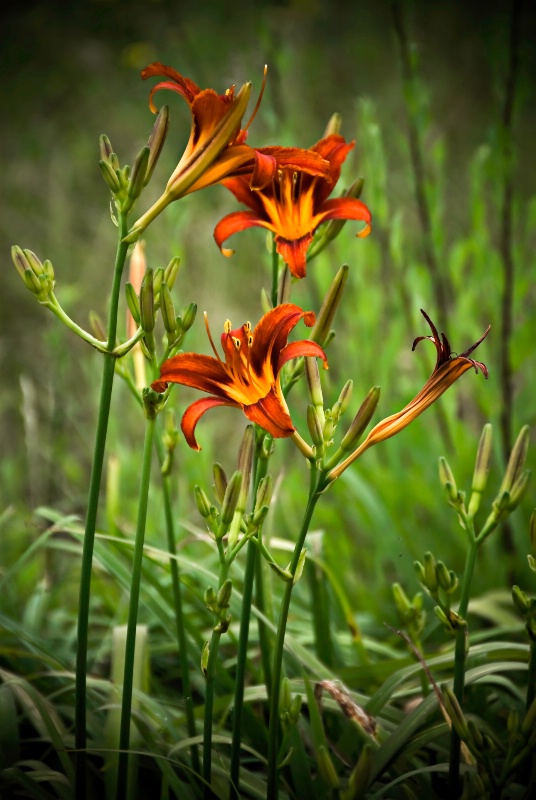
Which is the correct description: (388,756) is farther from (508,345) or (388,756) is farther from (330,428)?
(508,345)

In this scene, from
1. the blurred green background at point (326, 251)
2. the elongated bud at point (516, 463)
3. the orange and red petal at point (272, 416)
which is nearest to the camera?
the orange and red petal at point (272, 416)

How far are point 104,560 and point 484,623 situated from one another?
745 millimetres

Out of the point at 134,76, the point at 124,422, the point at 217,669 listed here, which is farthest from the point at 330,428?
the point at 134,76

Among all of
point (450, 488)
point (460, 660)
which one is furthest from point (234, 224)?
point (460, 660)

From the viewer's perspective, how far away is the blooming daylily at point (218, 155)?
565 millimetres

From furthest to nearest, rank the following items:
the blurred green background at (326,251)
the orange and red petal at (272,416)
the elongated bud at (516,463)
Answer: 1. the blurred green background at (326,251)
2. the elongated bud at (516,463)
3. the orange and red petal at (272,416)

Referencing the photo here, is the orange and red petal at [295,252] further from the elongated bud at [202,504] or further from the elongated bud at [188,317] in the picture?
the elongated bud at [202,504]

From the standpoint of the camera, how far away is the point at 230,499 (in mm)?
573

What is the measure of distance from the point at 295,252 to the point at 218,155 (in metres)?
0.11

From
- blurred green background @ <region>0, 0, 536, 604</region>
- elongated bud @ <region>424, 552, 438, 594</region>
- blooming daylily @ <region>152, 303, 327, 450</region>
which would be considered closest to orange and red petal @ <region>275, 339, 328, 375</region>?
blooming daylily @ <region>152, 303, 327, 450</region>

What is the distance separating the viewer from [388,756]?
654 mm

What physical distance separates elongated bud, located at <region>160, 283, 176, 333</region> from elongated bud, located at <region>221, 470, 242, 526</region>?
0.14 m

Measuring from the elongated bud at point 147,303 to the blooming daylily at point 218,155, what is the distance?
35 mm

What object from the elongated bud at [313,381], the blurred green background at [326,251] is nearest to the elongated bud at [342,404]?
the elongated bud at [313,381]
